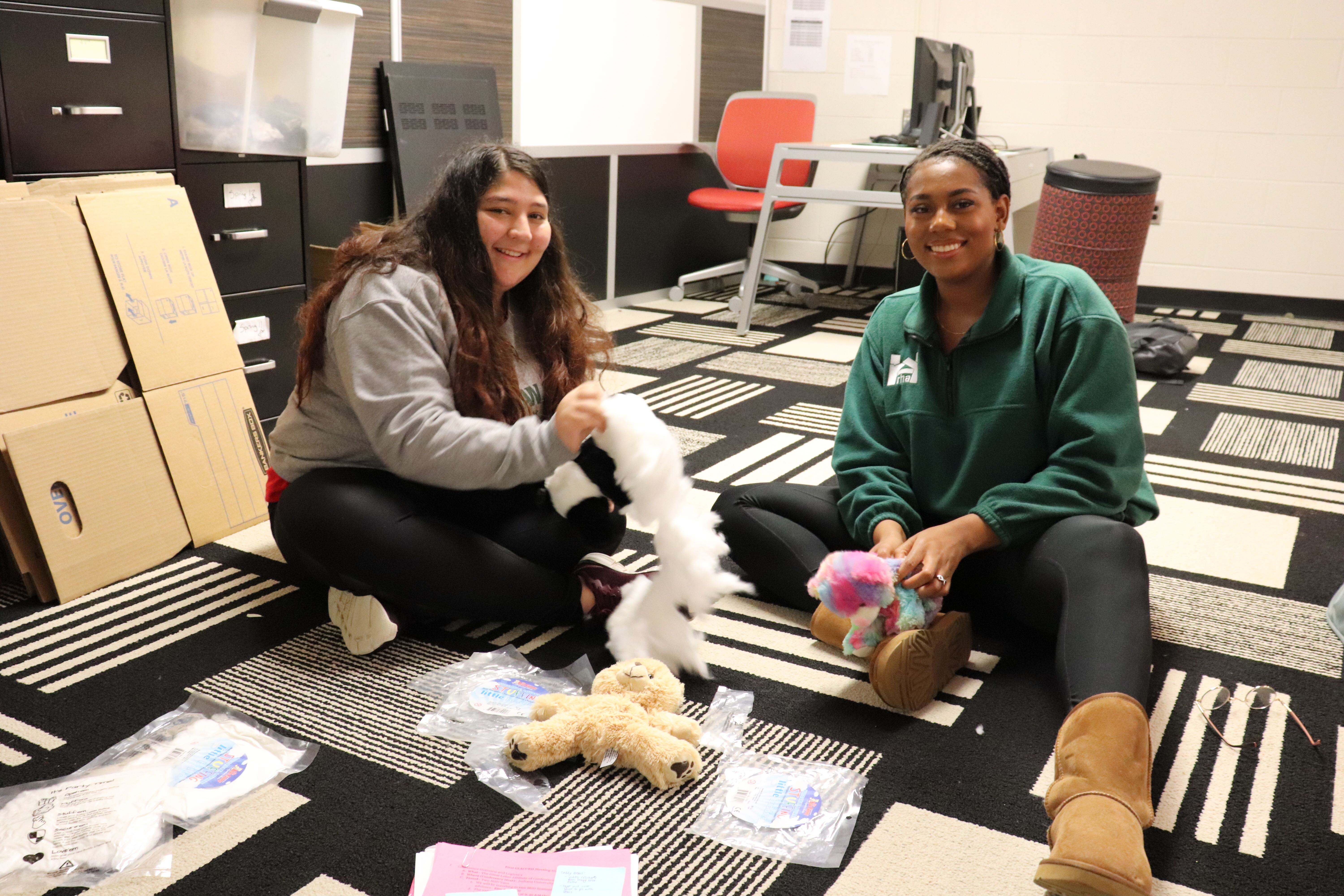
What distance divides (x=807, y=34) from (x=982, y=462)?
4343 mm

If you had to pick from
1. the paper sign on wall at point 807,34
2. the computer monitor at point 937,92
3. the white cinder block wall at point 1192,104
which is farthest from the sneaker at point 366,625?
the paper sign on wall at point 807,34

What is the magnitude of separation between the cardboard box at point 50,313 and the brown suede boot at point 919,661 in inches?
54.3

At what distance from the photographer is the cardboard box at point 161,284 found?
2.07 m

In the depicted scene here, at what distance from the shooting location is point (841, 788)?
1.36 metres

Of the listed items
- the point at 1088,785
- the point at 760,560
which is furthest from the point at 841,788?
the point at 760,560

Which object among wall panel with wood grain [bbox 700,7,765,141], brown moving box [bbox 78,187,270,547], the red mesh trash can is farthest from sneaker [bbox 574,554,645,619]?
wall panel with wood grain [bbox 700,7,765,141]

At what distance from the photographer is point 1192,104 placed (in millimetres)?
4895

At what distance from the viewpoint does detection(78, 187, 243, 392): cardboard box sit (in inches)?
81.4

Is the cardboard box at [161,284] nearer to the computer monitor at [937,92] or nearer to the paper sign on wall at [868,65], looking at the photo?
the computer monitor at [937,92]

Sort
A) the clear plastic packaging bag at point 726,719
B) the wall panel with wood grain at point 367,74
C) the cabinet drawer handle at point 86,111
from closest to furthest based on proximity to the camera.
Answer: the clear plastic packaging bag at point 726,719, the cabinet drawer handle at point 86,111, the wall panel with wood grain at point 367,74

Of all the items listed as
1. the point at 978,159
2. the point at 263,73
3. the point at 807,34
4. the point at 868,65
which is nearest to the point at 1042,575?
the point at 978,159

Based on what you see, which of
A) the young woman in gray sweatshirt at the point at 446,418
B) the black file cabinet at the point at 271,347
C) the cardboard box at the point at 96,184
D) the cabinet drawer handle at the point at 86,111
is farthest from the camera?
the black file cabinet at the point at 271,347

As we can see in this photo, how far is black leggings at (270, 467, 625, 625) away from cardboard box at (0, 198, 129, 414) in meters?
0.49

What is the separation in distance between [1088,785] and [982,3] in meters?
4.74
